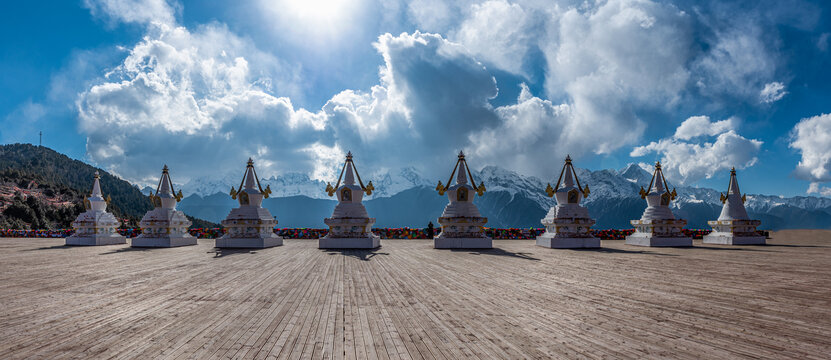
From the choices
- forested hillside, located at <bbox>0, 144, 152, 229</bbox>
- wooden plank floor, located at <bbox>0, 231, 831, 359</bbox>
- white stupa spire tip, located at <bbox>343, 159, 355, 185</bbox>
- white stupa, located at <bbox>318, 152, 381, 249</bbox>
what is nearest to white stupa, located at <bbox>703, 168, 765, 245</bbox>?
wooden plank floor, located at <bbox>0, 231, 831, 359</bbox>

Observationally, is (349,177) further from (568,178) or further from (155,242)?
(568,178)

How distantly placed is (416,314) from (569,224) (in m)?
23.2

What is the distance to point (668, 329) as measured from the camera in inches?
265

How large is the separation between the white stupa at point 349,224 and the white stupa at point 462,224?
5086mm

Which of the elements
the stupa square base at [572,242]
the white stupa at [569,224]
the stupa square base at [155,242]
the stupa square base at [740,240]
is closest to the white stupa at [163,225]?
the stupa square base at [155,242]

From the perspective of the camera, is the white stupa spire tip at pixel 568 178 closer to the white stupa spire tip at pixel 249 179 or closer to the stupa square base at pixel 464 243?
the stupa square base at pixel 464 243

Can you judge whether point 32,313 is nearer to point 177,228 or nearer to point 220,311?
point 220,311

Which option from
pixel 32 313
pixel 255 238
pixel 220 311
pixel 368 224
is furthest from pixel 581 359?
pixel 255 238

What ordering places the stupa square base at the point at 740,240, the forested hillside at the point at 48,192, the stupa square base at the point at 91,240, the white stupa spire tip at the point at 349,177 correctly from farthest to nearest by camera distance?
the forested hillside at the point at 48,192
the stupa square base at the point at 740,240
the stupa square base at the point at 91,240
the white stupa spire tip at the point at 349,177

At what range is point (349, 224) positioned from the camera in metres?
26.5

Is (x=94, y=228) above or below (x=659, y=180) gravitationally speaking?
below

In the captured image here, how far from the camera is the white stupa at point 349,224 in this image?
85.8ft

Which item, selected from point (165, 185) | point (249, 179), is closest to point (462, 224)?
point (249, 179)

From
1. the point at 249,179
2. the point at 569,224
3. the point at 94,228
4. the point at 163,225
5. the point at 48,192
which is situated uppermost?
the point at 48,192
